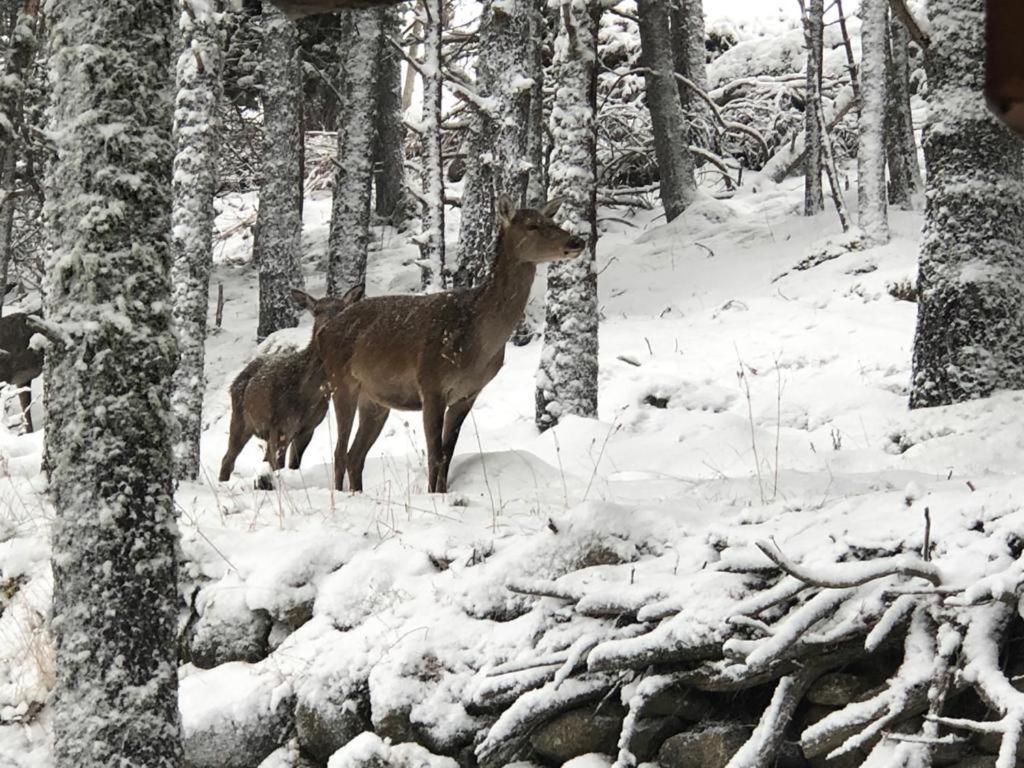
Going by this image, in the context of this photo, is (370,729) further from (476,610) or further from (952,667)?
(952,667)

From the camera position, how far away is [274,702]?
5.22 m

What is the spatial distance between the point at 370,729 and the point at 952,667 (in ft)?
8.09

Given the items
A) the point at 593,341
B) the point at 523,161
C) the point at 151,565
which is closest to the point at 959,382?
the point at 593,341

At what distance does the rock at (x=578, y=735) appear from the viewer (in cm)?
431

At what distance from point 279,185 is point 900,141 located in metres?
9.30

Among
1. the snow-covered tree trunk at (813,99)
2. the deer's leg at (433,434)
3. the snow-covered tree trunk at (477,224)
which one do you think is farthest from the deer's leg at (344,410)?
the snow-covered tree trunk at (813,99)

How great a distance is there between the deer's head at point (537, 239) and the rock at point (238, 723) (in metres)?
A: 4.04

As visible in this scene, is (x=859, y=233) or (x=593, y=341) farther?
(x=859, y=233)

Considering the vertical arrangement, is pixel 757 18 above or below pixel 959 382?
above

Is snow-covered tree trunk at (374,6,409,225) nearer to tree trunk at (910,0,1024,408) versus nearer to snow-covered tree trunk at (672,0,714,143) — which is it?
snow-covered tree trunk at (672,0,714,143)

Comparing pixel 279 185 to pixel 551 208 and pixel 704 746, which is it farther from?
pixel 704 746

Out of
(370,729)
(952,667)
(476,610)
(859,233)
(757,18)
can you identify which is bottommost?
(370,729)

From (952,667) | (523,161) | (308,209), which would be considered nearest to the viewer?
(952,667)

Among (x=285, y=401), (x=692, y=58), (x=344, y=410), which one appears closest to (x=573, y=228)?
(x=344, y=410)
